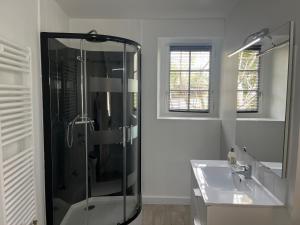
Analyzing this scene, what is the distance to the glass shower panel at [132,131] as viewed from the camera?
2887mm

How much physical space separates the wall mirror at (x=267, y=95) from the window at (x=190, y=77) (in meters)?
0.98

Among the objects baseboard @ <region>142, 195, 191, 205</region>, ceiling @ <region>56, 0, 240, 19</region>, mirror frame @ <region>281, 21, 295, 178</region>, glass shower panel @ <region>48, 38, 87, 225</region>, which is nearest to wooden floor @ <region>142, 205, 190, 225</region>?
baseboard @ <region>142, 195, 191, 205</region>

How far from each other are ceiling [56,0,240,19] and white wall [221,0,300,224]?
217mm

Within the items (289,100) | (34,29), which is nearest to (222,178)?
(289,100)

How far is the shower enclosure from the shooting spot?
261 cm

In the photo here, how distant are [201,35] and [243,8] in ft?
2.51

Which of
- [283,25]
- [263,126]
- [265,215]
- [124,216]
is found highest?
[283,25]

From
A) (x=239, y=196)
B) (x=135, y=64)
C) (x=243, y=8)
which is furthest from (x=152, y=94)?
(x=239, y=196)

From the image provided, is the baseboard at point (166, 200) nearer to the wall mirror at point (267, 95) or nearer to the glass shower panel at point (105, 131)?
the glass shower panel at point (105, 131)

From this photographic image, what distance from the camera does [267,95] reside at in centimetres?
186

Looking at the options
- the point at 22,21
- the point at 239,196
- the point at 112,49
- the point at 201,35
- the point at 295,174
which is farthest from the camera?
the point at 201,35

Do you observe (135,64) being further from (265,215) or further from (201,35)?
(265,215)

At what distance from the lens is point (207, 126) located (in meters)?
3.27

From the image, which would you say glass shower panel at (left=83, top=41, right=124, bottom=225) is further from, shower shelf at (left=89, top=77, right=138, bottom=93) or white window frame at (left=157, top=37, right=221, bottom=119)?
white window frame at (left=157, top=37, right=221, bottom=119)
